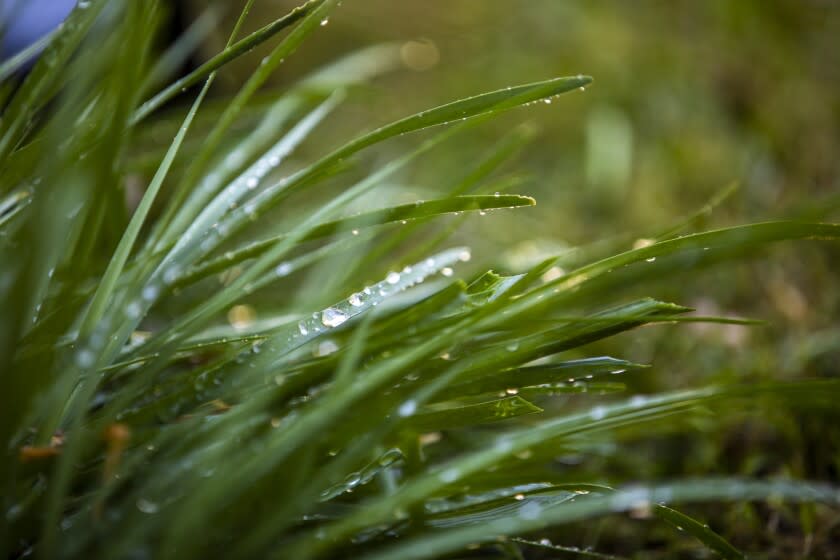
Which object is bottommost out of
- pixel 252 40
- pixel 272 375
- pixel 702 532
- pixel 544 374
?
pixel 702 532

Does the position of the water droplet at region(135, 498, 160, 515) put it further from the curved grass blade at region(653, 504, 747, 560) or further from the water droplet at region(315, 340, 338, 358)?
the curved grass blade at region(653, 504, 747, 560)

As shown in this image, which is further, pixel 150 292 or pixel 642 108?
pixel 642 108

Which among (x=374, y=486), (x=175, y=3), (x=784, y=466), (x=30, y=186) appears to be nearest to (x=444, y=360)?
(x=374, y=486)

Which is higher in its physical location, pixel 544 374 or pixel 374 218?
pixel 374 218

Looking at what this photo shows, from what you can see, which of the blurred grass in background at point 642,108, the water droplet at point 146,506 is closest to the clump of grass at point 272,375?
the water droplet at point 146,506

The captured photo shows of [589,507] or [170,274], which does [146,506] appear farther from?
[589,507]

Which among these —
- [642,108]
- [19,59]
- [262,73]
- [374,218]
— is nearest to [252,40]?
[262,73]

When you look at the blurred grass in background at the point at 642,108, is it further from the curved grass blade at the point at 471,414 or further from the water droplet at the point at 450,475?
the water droplet at the point at 450,475

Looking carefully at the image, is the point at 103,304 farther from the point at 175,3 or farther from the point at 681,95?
the point at 681,95
